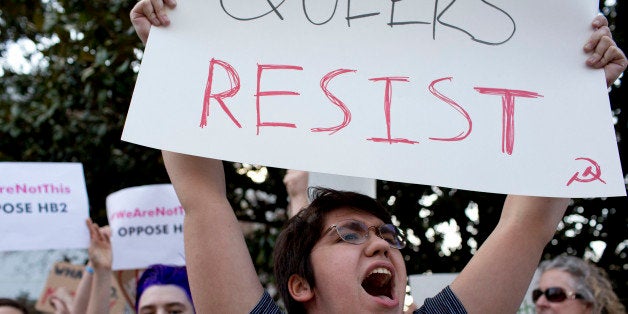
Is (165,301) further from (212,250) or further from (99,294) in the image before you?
(212,250)

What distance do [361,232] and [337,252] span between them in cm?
8

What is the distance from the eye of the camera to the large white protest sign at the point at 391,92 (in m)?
1.55

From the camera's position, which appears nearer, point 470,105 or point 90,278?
point 470,105

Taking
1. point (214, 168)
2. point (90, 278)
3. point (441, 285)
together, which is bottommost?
point (441, 285)

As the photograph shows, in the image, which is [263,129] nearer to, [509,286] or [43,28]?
[509,286]

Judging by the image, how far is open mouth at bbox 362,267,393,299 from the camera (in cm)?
172

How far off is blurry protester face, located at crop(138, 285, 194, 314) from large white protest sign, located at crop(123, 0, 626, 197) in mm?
1625

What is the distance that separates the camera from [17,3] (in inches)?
217

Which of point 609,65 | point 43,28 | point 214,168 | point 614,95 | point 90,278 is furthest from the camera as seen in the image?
point 43,28

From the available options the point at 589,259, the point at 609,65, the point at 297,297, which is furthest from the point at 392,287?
the point at 589,259

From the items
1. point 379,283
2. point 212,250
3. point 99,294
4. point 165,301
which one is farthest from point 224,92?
point 99,294

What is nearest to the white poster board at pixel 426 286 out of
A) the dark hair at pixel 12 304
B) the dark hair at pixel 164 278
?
the dark hair at pixel 164 278

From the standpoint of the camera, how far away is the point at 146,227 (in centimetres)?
381

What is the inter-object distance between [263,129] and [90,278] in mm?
2027
